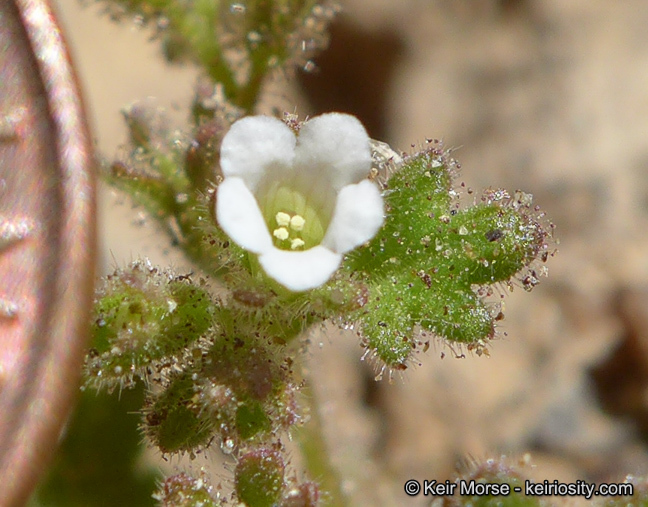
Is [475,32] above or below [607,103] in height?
above

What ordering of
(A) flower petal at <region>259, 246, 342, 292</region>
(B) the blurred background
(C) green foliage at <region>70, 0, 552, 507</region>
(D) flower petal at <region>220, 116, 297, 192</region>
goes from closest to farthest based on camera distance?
(A) flower petal at <region>259, 246, 342, 292</region>, (D) flower petal at <region>220, 116, 297, 192</region>, (C) green foliage at <region>70, 0, 552, 507</region>, (B) the blurred background

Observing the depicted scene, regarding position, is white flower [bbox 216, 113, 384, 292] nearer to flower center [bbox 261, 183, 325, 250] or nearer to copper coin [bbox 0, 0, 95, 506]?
flower center [bbox 261, 183, 325, 250]

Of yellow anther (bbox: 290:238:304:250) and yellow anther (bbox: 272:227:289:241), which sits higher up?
yellow anther (bbox: 272:227:289:241)

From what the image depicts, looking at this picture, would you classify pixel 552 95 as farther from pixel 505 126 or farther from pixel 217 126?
pixel 217 126

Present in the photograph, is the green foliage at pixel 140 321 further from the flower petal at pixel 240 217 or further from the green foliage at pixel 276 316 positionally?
the flower petal at pixel 240 217

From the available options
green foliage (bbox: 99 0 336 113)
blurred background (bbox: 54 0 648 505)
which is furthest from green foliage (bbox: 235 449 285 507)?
green foliage (bbox: 99 0 336 113)

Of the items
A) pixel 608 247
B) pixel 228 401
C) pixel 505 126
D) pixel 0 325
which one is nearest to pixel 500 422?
pixel 608 247

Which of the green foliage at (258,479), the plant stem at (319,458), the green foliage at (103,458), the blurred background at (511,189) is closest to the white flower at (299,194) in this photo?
the green foliage at (258,479)

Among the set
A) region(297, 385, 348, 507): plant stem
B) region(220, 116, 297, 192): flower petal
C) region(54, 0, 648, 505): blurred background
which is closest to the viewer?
region(220, 116, 297, 192): flower petal
